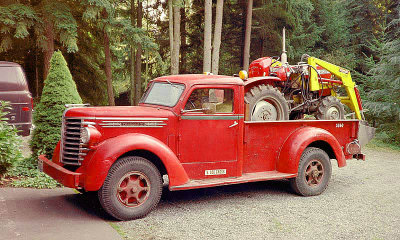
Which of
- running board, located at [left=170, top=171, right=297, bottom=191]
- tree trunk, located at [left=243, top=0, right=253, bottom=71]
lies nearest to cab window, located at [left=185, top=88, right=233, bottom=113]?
running board, located at [left=170, top=171, right=297, bottom=191]

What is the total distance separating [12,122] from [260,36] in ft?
54.9

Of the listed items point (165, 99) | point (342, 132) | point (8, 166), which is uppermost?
point (165, 99)

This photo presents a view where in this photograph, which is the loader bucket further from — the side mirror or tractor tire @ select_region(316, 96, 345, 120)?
the side mirror

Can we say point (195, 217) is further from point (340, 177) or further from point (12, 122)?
point (12, 122)

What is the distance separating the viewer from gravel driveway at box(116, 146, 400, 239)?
504cm

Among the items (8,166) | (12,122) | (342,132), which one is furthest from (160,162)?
(12,122)

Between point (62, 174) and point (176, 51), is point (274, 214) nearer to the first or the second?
point (62, 174)

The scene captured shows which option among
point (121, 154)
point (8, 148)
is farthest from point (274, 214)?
point (8, 148)

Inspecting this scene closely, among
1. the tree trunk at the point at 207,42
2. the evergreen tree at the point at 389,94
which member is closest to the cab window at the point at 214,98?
the tree trunk at the point at 207,42

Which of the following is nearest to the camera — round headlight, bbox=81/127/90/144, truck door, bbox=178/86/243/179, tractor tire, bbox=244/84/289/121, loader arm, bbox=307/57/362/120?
round headlight, bbox=81/127/90/144

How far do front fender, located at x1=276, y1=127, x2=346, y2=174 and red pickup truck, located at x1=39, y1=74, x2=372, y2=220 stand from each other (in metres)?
0.02

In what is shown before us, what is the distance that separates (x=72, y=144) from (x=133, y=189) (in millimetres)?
1061

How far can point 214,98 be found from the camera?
20.6ft

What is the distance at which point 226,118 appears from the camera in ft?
20.4
